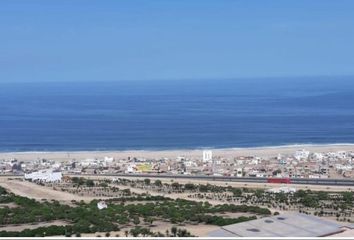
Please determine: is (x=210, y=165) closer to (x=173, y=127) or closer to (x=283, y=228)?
(x=283, y=228)

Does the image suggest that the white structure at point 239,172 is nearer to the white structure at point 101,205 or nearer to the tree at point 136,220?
the white structure at point 101,205

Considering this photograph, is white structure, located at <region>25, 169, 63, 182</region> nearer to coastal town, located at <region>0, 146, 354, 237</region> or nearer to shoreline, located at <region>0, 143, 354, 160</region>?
coastal town, located at <region>0, 146, 354, 237</region>

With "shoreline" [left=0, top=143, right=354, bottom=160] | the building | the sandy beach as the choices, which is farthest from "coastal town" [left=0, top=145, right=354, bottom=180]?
the building

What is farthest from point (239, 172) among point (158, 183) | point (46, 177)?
point (46, 177)

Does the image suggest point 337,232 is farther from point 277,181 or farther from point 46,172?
point 46,172

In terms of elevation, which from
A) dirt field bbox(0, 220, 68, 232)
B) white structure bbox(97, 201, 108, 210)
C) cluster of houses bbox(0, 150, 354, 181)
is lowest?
dirt field bbox(0, 220, 68, 232)
